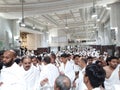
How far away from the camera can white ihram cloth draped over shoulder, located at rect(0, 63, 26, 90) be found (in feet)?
11.5

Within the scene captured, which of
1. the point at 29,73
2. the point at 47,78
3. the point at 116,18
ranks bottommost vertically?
the point at 47,78

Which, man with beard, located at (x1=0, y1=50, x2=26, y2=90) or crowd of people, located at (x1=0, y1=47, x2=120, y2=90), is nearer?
→ crowd of people, located at (x1=0, y1=47, x2=120, y2=90)

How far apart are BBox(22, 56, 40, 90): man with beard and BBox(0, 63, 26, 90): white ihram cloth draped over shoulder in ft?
1.75

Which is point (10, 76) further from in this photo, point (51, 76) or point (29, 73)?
point (51, 76)

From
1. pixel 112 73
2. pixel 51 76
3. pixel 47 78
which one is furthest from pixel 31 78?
pixel 112 73

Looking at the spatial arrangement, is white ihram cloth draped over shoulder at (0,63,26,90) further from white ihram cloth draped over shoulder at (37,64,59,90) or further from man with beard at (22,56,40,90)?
white ihram cloth draped over shoulder at (37,64,59,90)

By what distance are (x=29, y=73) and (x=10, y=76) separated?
816 millimetres

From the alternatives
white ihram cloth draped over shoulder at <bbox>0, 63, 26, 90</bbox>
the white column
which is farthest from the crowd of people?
the white column

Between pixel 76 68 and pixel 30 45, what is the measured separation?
64.6ft

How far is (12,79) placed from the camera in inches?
139

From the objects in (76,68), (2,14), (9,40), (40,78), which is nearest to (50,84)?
(40,78)

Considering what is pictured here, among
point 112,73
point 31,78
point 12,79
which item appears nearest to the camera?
point 12,79

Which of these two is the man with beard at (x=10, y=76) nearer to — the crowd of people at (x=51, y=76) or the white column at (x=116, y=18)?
the crowd of people at (x=51, y=76)

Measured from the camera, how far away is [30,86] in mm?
4438
